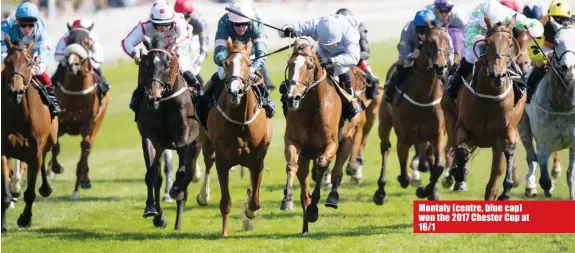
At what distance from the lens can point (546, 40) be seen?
1697cm

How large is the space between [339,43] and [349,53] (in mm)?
355

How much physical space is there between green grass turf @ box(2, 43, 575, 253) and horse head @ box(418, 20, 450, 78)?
187 centimetres

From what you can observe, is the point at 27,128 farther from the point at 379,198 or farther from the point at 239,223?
the point at 379,198

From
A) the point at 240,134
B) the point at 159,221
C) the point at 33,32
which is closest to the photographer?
the point at 240,134

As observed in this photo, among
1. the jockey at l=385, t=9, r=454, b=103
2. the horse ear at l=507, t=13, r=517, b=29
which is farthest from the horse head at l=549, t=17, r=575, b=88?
the jockey at l=385, t=9, r=454, b=103

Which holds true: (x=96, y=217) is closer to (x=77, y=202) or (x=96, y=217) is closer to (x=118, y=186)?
(x=77, y=202)

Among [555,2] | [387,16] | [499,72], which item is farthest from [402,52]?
[387,16]

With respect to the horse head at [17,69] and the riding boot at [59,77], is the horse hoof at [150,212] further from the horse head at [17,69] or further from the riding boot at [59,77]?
the riding boot at [59,77]

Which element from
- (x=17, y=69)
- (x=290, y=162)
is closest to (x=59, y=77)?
(x=17, y=69)

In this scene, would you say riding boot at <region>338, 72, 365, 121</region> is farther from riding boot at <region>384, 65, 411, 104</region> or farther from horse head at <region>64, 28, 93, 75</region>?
horse head at <region>64, 28, 93, 75</region>

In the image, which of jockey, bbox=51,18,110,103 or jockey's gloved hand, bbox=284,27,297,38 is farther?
jockey, bbox=51,18,110,103

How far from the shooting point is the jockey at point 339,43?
15.1m

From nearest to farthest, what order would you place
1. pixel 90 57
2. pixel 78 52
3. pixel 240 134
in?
pixel 240 134 → pixel 78 52 → pixel 90 57

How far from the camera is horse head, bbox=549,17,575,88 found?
50.8 ft
